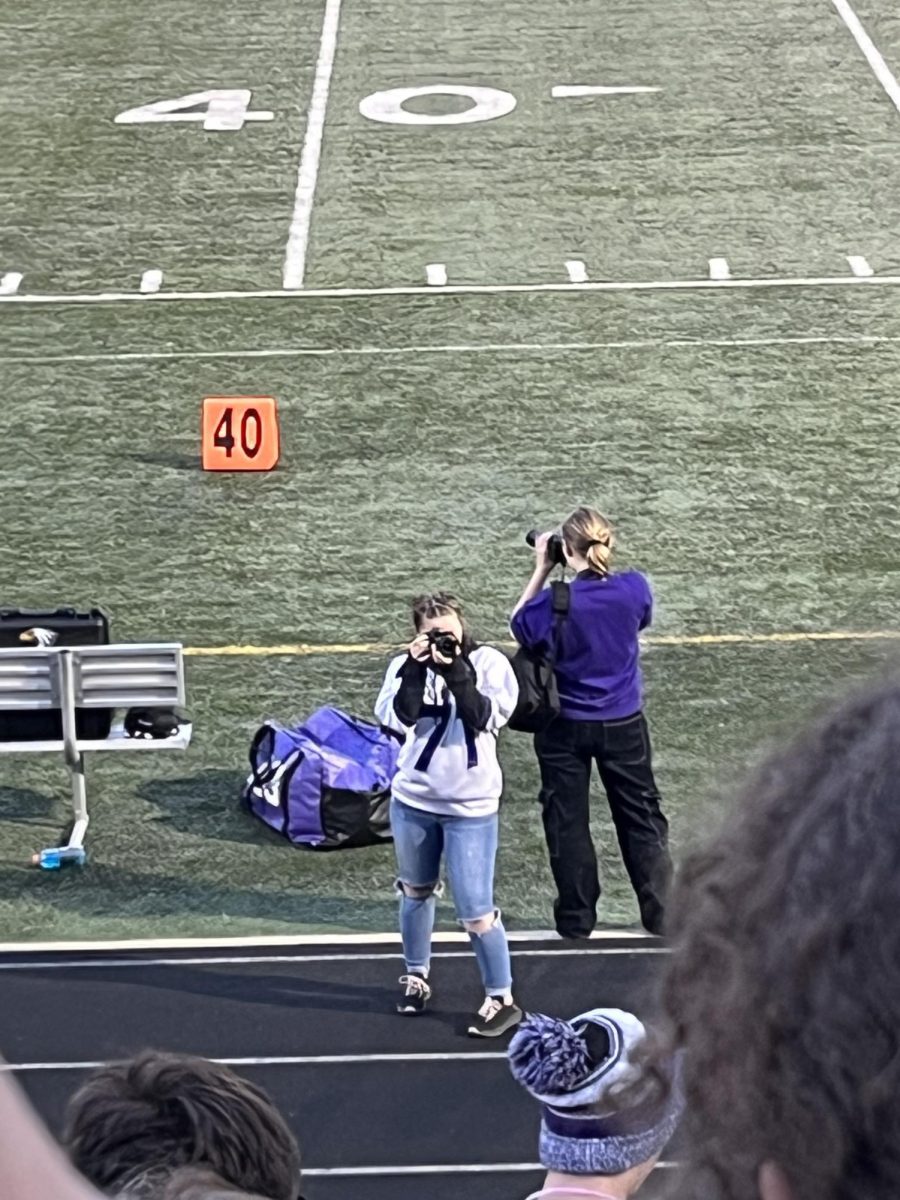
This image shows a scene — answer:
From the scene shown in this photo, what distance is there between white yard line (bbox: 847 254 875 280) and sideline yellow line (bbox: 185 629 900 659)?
676 cm

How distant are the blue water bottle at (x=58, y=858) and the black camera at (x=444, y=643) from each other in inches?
93.5

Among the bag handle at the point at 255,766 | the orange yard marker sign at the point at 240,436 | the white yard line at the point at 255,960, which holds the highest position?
the white yard line at the point at 255,960

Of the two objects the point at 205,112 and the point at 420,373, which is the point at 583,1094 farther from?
the point at 205,112

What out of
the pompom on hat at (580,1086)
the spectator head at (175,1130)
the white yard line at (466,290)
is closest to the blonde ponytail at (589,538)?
the spectator head at (175,1130)

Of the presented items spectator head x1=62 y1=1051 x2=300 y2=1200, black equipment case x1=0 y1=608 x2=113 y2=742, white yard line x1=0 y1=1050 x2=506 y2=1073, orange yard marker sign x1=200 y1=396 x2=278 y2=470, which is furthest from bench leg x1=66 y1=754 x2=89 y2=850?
spectator head x1=62 y1=1051 x2=300 y2=1200

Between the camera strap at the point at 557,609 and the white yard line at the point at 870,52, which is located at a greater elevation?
the camera strap at the point at 557,609

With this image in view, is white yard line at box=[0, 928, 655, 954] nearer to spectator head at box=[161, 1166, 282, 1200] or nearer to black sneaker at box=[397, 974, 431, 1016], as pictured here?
black sneaker at box=[397, 974, 431, 1016]

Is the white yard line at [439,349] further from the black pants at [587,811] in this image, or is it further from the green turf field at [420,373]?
the black pants at [587,811]

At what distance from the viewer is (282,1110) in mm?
6336

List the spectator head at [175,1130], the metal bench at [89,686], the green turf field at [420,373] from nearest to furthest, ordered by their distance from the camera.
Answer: the spectator head at [175,1130] < the metal bench at [89,686] < the green turf field at [420,373]

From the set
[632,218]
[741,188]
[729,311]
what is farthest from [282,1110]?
[741,188]

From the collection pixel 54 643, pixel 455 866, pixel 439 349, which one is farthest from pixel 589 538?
pixel 439 349

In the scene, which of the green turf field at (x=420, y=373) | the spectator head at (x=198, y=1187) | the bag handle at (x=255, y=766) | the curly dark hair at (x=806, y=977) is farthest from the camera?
the green turf field at (x=420, y=373)

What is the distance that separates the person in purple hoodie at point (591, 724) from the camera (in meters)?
7.02
